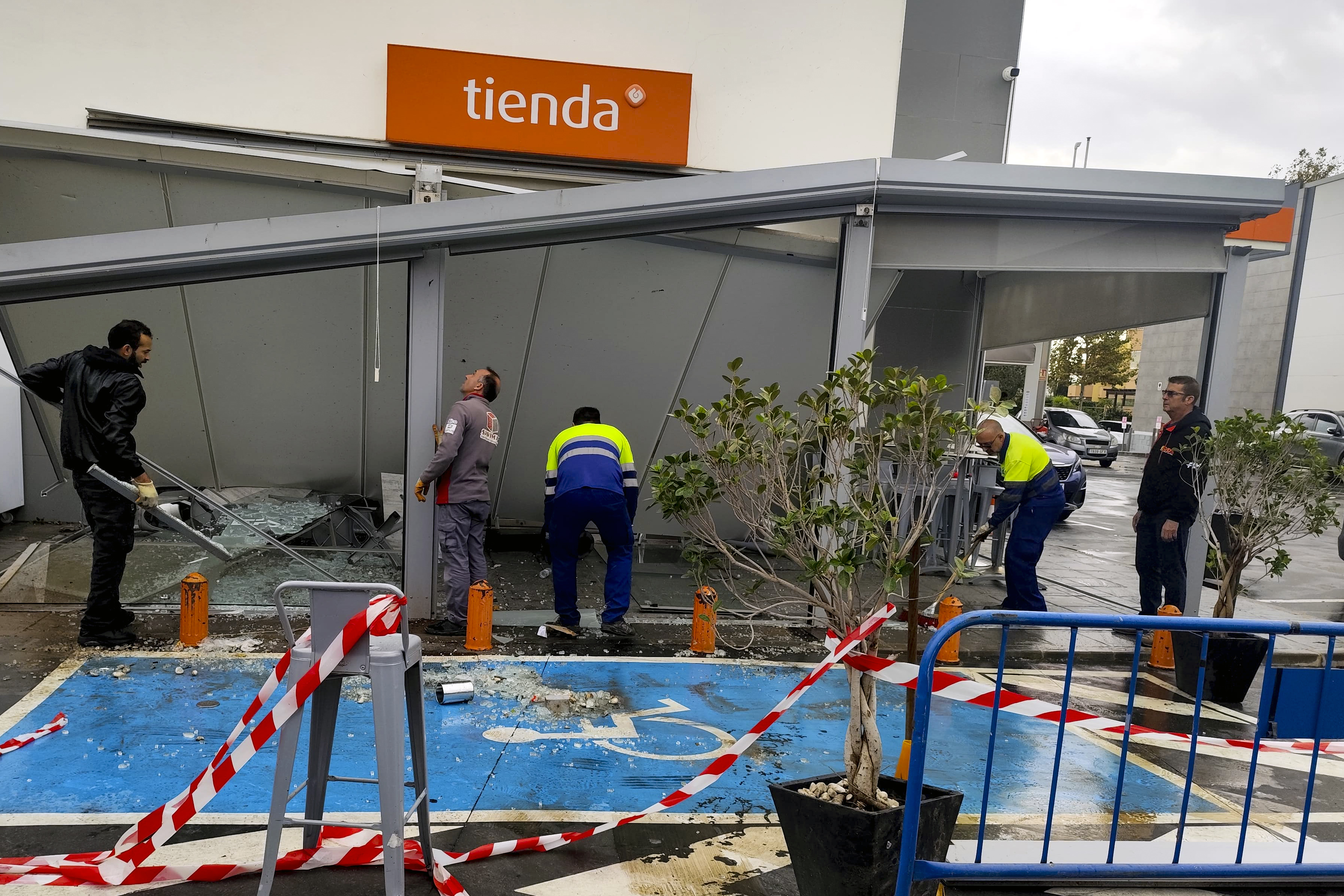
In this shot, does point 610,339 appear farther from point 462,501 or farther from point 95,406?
point 95,406

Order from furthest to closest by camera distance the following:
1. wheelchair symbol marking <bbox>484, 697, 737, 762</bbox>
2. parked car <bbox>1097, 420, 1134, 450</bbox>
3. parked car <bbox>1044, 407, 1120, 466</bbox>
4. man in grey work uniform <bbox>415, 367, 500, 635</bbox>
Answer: parked car <bbox>1097, 420, 1134, 450</bbox> < parked car <bbox>1044, 407, 1120, 466</bbox> < man in grey work uniform <bbox>415, 367, 500, 635</bbox> < wheelchair symbol marking <bbox>484, 697, 737, 762</bbox>

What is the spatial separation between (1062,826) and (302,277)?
6849 millimetres

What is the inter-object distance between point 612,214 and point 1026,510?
4211mm

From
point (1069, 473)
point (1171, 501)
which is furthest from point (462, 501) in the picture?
point (1069, 473)

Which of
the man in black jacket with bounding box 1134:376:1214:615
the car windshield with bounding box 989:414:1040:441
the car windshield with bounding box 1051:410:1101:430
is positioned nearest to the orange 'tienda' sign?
the car windshield with bounding box 989:414:1040:441

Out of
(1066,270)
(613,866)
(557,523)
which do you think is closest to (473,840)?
(613,866)

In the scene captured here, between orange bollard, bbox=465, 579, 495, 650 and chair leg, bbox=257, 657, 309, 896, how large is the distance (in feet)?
10.0

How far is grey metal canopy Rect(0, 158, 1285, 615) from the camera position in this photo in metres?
5.70

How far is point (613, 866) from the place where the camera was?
3359 mm

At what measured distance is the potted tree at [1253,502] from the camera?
584 centimetres

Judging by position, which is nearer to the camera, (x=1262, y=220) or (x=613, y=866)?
(x=613, y=866)

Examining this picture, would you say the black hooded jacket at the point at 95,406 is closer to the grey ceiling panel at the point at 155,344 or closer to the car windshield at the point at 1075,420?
the grey ceiling panel at the point at 155,344

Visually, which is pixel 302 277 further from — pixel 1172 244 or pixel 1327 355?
pixel 1327 355

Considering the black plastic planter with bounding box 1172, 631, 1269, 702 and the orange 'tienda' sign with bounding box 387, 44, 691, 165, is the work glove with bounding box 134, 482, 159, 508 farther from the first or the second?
the black plastic planter with bounding box 1172, 631, 1269, 702
